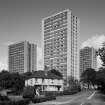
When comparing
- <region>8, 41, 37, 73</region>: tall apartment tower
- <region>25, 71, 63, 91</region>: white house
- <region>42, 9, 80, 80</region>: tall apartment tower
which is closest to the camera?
<region>25, 71, 63, 91</region>: white house

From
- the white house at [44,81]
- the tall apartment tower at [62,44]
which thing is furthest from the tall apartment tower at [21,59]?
the white house at [44,81]

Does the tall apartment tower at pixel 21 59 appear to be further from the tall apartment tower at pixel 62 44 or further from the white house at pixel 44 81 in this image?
the white house at pixel 44 81

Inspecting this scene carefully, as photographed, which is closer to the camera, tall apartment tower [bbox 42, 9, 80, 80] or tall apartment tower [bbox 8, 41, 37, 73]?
tall apartment tower [bbox 42, 9, 80, 80]

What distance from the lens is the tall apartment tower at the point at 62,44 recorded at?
136 metres

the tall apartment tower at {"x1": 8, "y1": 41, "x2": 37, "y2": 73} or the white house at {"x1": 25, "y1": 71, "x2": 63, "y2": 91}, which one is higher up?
the tall apartment tower at {"x1": 8, "y1": 41, "x2": 37, "y2": 73}

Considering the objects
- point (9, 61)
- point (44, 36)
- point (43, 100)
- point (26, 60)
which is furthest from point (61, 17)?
point (43, 100)

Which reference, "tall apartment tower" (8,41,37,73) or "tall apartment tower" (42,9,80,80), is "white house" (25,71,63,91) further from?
"tall apartment tower" (8,41,37,73)

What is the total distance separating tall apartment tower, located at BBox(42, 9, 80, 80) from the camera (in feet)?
445

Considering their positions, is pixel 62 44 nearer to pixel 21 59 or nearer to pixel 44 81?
pixel 44 81

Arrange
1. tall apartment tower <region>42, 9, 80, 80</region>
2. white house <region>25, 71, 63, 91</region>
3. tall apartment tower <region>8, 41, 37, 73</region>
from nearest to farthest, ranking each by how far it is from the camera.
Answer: white house <region>25, 71, 63, 91</region> < tall apartment tower <region>42, 9, 80, 80</region> < tall apartment tower <region>8, 41, 37, 73</region>

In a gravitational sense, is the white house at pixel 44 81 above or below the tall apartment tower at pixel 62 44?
below

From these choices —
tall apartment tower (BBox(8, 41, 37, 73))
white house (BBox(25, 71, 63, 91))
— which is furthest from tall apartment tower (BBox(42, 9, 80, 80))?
tall apartment tower (BBox(8, 41, 37, 73))

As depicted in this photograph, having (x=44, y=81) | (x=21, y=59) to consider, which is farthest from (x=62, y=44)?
(x=21, y=59)

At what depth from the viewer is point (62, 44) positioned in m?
140
